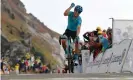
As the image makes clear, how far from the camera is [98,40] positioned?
1514 centimetres

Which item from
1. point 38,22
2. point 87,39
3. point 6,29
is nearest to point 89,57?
point 87,39

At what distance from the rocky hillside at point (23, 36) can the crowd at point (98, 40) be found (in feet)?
204

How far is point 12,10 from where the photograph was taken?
335 ft

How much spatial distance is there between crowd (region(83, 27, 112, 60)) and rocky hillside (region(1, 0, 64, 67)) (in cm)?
6225

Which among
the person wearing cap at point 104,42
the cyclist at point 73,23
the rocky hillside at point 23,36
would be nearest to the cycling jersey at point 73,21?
the cyclist at point 73,23

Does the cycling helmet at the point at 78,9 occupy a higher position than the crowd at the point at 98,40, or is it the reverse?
the cycling helmet at the point at 78,9

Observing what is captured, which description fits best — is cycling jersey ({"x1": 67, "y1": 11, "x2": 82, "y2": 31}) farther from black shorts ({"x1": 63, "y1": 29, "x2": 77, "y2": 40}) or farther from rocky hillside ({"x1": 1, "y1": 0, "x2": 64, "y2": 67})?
rocky hillside ({"x1": 1, "y1": 0, "x2": 64, "y2": 67})

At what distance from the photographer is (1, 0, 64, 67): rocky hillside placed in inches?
3465

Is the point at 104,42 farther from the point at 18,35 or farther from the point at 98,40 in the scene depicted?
the point at 18,35

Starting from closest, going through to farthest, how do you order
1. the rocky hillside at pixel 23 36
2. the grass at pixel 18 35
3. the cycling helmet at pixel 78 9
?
1. the cycling helmet at pixel 78 9
2. the rocky hillside at pixel 23 36
3. the grass at pixel 18 35

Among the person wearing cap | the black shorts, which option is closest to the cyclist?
the black shorts

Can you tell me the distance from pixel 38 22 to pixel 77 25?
339ft

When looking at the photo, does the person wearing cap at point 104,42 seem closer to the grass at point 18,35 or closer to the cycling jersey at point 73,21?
the cycling jersey at point 73,21

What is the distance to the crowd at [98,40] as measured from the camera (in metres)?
14.4
